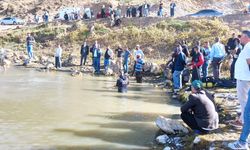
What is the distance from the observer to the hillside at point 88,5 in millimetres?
53416

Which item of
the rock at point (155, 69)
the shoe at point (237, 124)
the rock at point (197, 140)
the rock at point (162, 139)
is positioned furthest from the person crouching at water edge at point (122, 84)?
the rock at point (197, 140)

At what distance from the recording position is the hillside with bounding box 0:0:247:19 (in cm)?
5342

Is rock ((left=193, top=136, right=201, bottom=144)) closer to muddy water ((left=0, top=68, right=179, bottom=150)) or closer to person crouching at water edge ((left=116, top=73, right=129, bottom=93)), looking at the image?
muddy water ((left=0, top=68, right=179, bottom=150))

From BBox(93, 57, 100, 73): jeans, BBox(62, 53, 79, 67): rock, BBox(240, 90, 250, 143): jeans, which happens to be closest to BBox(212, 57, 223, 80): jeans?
BBox(93, 57, 100, 73): jeans

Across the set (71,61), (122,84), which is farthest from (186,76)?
(71,61)

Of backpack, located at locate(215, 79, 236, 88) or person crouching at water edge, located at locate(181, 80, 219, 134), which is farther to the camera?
backpack, located at locate(215, 79, 236, 88)

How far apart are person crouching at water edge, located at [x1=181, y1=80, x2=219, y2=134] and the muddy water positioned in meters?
1.33

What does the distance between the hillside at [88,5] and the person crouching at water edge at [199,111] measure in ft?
131

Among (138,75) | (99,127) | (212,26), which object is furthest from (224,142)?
(212,26)

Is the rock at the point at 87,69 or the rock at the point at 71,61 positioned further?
the rock at the point at 71,61

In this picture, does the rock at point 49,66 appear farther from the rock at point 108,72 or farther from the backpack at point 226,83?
the backpack at point 226,83

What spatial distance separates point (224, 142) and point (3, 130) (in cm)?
589

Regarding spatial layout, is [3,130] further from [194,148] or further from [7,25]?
[7,25]

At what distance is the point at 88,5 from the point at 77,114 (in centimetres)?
4130
